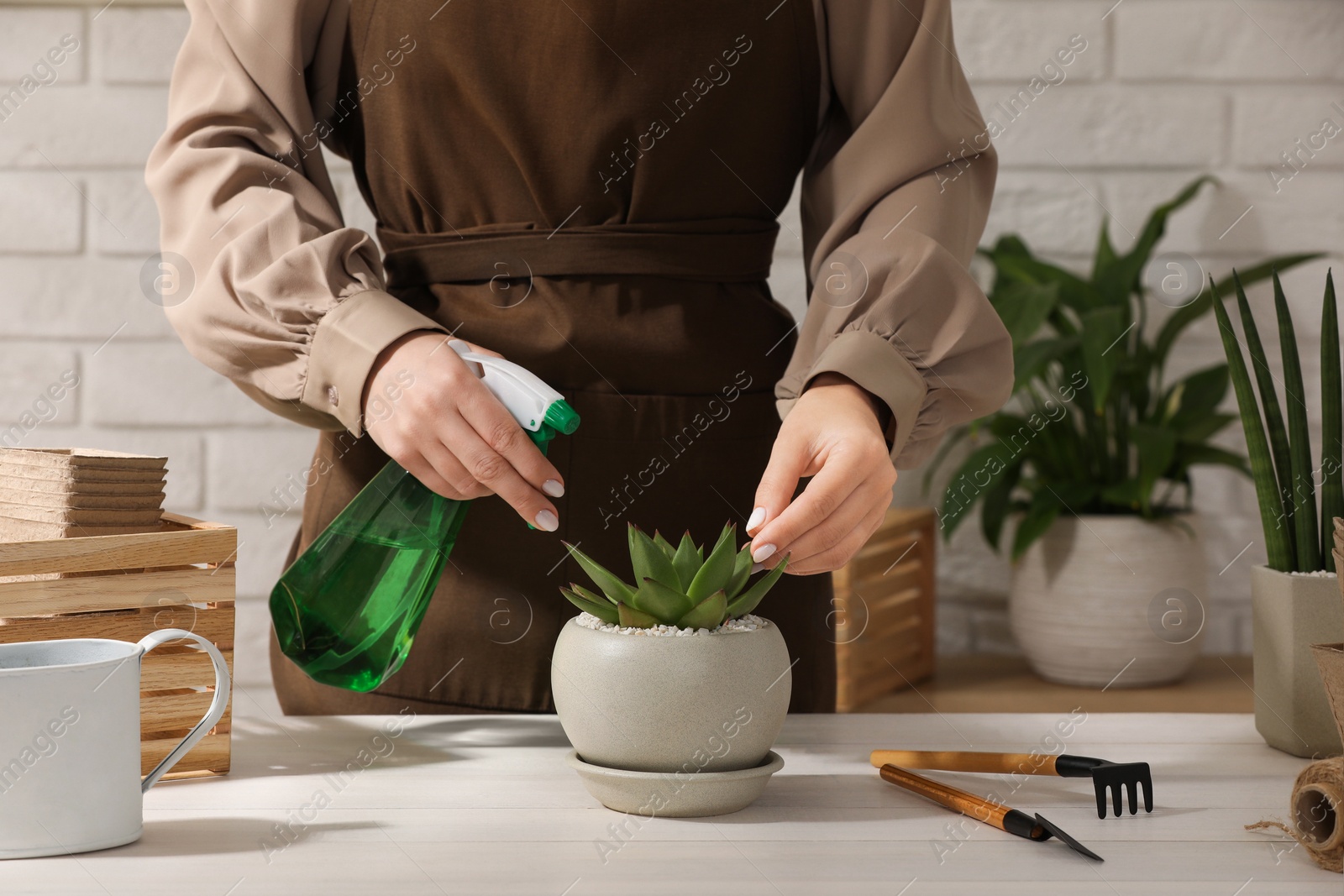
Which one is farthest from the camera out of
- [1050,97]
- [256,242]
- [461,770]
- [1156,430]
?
[1050,97]

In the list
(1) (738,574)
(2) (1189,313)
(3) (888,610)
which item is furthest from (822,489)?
(2) (1189,313)

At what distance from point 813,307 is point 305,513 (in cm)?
43

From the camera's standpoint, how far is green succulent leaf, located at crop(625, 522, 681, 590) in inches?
20.9

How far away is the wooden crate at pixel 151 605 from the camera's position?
0.58 m

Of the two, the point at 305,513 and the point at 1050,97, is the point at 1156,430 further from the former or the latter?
the point at 305,513

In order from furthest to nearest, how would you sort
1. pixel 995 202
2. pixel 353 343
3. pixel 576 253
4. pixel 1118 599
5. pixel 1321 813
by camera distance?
pixel 995 202, pixel 1118 599, pixel 576 253, pixel 353 343, pixel 1321 813

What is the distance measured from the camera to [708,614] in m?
0.53

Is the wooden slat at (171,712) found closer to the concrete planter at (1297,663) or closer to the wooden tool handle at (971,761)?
the wooden tool handle at (971,761)

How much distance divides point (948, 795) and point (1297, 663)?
257mm

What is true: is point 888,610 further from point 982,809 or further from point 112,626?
point 112,626

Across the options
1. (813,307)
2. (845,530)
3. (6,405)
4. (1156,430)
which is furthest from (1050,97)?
(6,405)

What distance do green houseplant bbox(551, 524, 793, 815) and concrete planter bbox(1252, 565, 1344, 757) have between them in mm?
321

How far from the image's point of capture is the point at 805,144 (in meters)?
0.90

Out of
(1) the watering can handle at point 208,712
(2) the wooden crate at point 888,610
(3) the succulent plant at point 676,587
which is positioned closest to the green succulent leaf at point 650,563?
(3) the succulent plant at point 676,587
